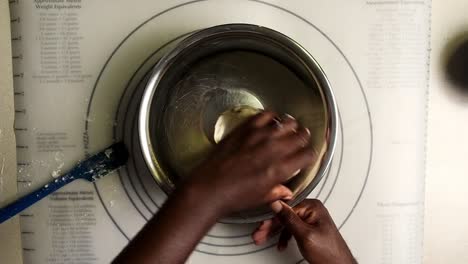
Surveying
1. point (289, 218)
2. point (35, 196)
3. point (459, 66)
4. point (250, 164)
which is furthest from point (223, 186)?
point (459, 66)

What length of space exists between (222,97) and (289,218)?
0.17 metres

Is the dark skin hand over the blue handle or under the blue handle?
over

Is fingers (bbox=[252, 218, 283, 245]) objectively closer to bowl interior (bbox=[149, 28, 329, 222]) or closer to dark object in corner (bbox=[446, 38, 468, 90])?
bowl interior (bbox=[149, 28, 329, 222])

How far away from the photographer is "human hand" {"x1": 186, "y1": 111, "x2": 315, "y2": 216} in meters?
0.45

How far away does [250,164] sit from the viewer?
0.46 m

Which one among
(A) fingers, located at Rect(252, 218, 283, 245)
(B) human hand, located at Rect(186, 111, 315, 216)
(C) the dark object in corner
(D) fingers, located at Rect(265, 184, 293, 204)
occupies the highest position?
(C) the dark object in corner

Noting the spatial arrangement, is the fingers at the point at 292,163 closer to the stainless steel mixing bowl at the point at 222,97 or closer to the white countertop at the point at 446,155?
the stainless steel mixing bowl at the point at 222,97

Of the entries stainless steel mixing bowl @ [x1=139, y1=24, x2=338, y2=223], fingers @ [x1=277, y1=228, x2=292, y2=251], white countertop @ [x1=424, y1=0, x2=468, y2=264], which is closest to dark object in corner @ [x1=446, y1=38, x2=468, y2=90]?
white countertop @ [x1=424, y1=0, x2=468, y2=264]

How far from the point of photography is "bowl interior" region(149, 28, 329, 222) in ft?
1.99

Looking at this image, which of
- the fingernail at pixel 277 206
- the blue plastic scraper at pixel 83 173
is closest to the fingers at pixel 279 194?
the fingernail at pixel 277 206

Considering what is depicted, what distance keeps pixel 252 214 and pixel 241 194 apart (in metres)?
0.13

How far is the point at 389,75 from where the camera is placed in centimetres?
60

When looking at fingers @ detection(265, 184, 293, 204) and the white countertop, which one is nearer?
fingers @ detection(265, 184, 293, 204)

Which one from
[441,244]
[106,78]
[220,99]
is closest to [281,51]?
[220,99]
